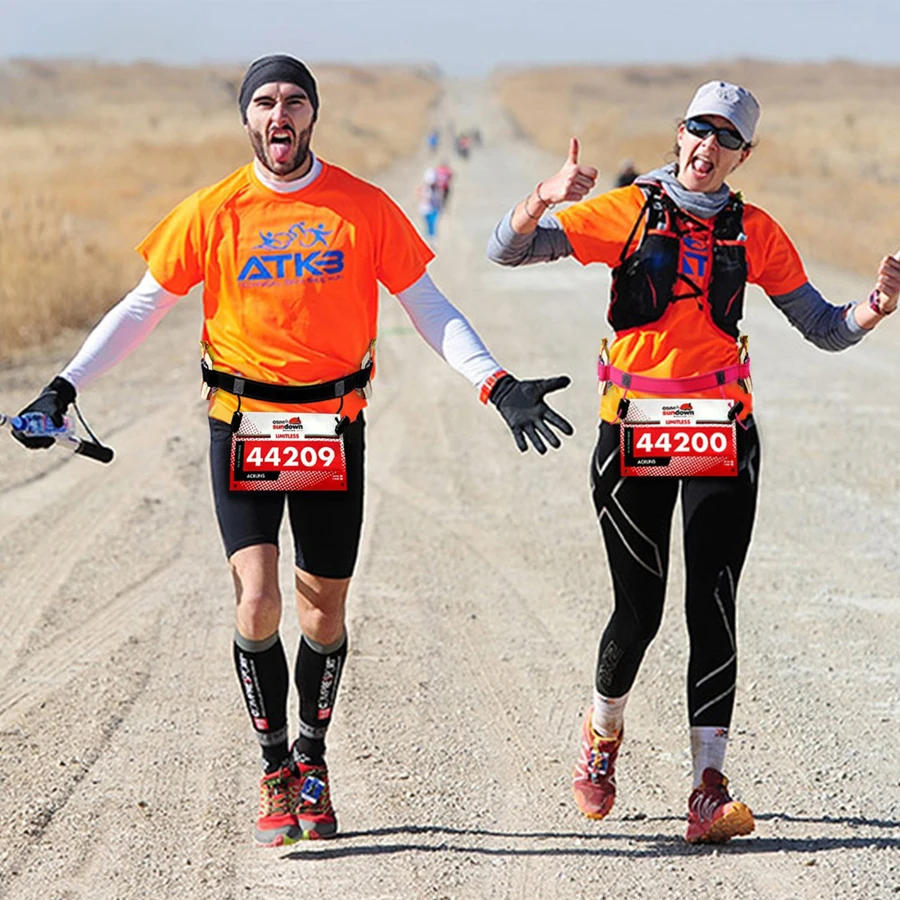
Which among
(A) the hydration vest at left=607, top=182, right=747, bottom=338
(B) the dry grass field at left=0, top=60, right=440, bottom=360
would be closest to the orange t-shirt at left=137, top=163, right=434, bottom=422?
(A) the hydration vest at left=607, top=182, right=747, bottom=338

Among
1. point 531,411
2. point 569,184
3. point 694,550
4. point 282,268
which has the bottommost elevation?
point 694,550

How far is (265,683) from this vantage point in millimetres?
4531

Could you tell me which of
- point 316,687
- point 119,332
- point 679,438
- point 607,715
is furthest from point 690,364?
point 119,332

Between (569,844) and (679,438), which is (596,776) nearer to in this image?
(569,844)

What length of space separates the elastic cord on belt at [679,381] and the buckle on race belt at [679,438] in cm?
4

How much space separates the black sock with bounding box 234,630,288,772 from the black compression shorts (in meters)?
0.26

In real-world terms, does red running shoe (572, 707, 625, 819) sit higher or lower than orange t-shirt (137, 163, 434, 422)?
lower

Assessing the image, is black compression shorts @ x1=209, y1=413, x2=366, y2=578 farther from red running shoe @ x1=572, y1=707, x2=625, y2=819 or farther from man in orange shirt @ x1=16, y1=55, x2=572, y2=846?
red running shoe @ x1=572, y1=707, x2=625, y2=819

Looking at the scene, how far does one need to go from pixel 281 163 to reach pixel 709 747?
79.2 inches

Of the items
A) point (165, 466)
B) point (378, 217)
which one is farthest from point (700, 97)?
point (165, 466)

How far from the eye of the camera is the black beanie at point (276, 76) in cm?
431

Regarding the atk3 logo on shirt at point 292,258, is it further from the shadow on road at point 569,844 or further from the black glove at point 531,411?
the shadow on road at point 569,844

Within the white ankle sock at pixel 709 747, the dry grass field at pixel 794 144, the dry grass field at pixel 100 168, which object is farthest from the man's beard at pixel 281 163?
the dry grass field at pixel 100 168

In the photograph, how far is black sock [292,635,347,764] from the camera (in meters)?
4.66
